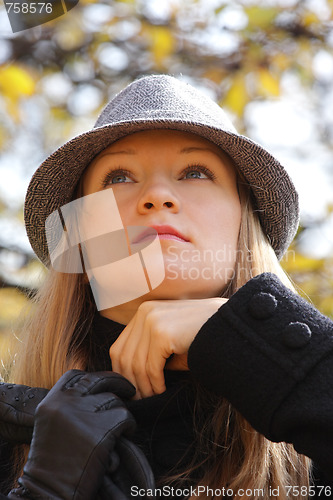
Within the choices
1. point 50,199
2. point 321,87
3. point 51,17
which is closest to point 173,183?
point 50,199

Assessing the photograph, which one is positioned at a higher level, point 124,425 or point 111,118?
point 111,118

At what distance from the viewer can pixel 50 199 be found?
5.98 ft

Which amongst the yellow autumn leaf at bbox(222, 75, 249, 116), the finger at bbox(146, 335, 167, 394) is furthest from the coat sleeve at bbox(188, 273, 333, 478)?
the yellow autumn leaf at bbox(222, 75, 249, 116)

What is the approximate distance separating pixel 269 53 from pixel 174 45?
542mm

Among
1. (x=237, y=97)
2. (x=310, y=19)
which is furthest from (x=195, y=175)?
(x=310, y=19)

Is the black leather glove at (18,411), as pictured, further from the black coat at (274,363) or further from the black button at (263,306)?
the black button at (263,306)

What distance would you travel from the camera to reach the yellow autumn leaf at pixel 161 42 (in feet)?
10.9

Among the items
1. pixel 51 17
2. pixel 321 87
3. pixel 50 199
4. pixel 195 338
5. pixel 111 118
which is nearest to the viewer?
pixel 195 338

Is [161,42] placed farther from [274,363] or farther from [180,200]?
[274,363]

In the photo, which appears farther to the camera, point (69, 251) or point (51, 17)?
point (51, 17)

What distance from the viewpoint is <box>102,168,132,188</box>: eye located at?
65.0 inches

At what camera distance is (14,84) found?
285 centimetres

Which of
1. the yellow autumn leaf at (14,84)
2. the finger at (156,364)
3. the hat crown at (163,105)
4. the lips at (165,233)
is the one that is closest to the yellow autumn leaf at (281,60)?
the yellow autumn leaf at (14,84)

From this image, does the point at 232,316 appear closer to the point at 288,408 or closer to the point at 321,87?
the point at 288,408
